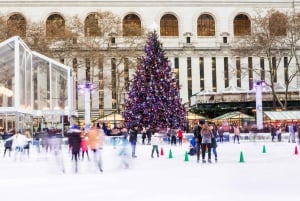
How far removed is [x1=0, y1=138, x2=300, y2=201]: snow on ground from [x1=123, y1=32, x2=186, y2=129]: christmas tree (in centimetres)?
1584

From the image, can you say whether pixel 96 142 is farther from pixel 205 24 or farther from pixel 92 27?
pixel 205 24

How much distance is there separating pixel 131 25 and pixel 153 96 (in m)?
27.0

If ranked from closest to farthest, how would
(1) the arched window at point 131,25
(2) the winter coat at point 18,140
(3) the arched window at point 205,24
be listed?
(2) the winter coat at point 18,140
(1) the arched window at point 131,25
(3) the arched window at point 205,24

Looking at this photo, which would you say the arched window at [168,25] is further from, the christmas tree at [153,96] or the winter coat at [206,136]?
the winter coat at [206,136]

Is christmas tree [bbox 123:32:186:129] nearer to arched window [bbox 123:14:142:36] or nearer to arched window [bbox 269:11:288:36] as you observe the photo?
arched window [bbox 269:11:288:36]

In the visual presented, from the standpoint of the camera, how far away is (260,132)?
36.8m

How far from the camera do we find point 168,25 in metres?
65.7

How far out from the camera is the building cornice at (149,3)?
6253 cm

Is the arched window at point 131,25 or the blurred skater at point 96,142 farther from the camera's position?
the arched window at point 131,25

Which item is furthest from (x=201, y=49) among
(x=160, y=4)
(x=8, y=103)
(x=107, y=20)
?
(x=8, y=103)

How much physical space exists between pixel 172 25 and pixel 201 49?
4.55m

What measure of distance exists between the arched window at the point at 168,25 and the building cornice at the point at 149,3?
154 centimetres

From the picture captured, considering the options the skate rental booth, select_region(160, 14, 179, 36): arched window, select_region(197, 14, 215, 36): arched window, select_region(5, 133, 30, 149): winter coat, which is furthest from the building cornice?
select_region(5, 133, 30, 149): winter coat

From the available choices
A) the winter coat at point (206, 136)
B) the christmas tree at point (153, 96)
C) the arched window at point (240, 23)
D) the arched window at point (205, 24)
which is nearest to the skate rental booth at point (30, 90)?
the christmas tree at point (153, 96)
